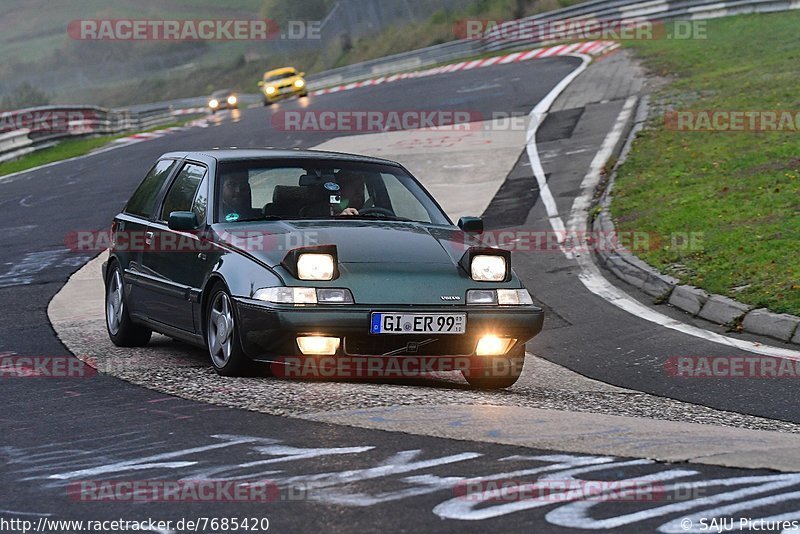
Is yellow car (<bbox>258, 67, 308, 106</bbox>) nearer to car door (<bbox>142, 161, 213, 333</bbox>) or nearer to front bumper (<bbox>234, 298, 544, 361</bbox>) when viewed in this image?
car door (<bbox>142, 161, 213, 333</bbox>)

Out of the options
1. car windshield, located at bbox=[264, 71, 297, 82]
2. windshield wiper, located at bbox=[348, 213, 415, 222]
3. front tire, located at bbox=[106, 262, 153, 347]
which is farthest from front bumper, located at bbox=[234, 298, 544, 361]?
car windshield, located at bbox=[264, 71, 297, 82]

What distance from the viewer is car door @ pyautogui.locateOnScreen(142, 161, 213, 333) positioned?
852 cm

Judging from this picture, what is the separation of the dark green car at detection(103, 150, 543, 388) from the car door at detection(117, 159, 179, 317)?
0.04 metres

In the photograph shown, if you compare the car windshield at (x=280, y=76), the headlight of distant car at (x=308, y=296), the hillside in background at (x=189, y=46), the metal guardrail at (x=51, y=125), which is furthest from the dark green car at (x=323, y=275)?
the hillside in background at (x=189, y=46)

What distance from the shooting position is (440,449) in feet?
18.9

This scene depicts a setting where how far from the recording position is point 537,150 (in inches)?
901

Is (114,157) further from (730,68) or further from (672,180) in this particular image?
(672,180)

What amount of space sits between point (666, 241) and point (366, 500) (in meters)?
9.42

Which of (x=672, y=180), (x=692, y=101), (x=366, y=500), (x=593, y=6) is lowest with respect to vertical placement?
(x=366, y=500)

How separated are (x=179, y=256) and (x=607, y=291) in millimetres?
4918

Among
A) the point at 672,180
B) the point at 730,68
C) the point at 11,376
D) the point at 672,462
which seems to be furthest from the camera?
the point at 730,68

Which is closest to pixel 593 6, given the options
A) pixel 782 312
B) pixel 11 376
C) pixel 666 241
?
pixel 666 241

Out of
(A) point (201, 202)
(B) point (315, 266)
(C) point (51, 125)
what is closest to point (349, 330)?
(B) point (315, 266)

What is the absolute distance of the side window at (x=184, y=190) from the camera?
29.9 ft
